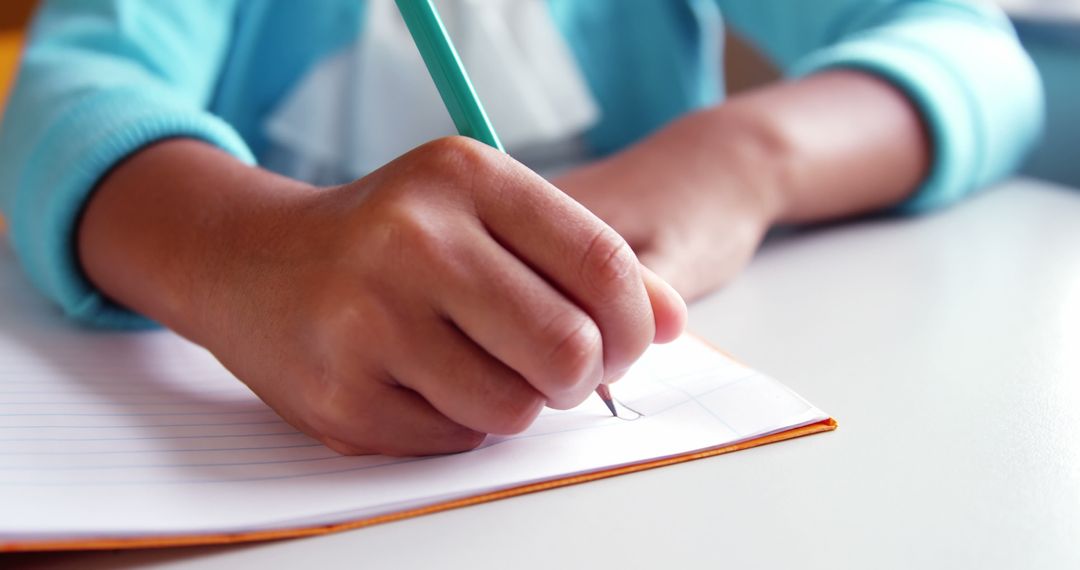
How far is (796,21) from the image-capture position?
0.70m

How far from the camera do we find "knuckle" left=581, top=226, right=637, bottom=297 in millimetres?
252

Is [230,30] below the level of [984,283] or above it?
above

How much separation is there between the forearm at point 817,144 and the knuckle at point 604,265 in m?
0.22

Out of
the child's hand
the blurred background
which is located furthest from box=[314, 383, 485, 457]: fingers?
the blurred background

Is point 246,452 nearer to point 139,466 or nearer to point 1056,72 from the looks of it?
point 139,466

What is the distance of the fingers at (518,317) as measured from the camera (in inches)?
9.7

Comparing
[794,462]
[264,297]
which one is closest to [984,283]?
[794,462]

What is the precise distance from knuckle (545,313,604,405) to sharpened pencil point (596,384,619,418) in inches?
1.2

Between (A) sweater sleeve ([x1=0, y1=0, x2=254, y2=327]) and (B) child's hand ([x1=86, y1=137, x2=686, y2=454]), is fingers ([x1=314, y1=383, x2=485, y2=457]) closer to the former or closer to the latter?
(B) child's hand ([x1=86, y1=137, x2=686, y2=454])

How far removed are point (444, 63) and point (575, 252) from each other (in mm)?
79

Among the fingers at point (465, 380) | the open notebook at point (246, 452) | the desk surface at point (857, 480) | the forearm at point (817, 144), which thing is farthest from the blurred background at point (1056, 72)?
the fingers at point (465, 380)

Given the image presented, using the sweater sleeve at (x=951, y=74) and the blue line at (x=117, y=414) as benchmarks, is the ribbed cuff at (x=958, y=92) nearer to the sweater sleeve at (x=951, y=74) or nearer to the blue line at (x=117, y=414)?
the sweater sleeve at (x=951, y=74)

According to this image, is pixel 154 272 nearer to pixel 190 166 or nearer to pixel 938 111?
pixel 190 166

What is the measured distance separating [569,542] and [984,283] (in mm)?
277
